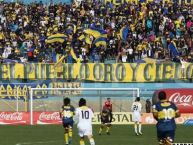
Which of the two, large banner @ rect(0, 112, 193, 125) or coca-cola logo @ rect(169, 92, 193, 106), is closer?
coca-cola logo @ rect(169, 92, 193, 106)

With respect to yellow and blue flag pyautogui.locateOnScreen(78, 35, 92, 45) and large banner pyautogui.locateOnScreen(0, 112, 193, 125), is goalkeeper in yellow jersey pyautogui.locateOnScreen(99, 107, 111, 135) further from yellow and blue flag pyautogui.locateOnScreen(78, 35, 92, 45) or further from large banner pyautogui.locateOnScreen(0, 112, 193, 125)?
yellow and blue flag pyautogui.locateOnScreen(78, 35, 92, 45)

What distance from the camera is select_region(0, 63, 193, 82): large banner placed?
47.0 metres

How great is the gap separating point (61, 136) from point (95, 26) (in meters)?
17.7

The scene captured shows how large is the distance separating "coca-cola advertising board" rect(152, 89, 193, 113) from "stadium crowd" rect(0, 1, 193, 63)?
4160 mm

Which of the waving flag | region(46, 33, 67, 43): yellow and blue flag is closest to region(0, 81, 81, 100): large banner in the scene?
region(46, 33, 67, 43): yellow and blue flag

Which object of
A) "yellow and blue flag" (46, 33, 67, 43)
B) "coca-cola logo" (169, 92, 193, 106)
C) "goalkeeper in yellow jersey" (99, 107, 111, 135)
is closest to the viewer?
"goalkeeper in yellow jersey" (99, 107, 111, 135)

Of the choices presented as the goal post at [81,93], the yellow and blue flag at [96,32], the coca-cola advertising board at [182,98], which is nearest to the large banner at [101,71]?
the goal post at [81,93]

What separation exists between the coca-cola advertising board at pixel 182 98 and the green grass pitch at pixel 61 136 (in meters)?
1.41

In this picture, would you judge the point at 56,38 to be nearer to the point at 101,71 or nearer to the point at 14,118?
the point at 101,71

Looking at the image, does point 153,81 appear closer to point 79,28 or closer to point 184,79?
point 184,79

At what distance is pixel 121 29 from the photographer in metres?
52.6

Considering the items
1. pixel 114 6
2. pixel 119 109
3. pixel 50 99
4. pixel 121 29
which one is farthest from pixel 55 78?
pixel 114 6

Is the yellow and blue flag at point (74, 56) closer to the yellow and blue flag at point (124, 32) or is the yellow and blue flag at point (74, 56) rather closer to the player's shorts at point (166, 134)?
the yellow and blue flag at point (124, 32)

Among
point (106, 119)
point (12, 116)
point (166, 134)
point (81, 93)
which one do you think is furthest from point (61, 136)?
point (166, 134)
